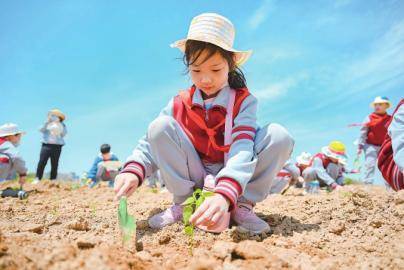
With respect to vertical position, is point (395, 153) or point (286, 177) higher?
point (395, 153)

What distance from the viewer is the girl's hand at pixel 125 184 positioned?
2.28m

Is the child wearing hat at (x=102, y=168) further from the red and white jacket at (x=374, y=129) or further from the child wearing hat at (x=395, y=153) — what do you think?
the child wearing hat at (x=395, y=153)

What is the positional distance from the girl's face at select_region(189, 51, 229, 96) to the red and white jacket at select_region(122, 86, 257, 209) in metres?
0.16

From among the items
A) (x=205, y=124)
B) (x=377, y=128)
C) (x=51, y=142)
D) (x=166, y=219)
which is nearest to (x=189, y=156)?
(x=205, y=124)

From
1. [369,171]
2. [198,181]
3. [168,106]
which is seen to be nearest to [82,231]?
[198,181]

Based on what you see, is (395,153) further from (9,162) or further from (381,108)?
(381,108)

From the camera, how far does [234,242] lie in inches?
82.5

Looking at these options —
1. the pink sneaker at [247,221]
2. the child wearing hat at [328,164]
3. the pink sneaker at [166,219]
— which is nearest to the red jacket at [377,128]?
the child wearing hat at [328,164]

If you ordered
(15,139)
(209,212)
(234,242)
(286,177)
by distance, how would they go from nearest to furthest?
(209,212), (234,242), (286,177), (15,139)

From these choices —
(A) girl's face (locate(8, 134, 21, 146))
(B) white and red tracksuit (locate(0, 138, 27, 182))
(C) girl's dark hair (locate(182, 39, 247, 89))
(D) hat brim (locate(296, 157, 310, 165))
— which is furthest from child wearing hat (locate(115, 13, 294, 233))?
(D) hat brim (locate(296, 157, 310, 165))

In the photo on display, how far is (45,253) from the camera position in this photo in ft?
4.47

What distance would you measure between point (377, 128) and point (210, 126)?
7133mm

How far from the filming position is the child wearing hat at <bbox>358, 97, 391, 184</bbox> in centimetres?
846

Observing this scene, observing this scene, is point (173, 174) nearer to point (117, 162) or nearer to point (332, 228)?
point (332, 228)
